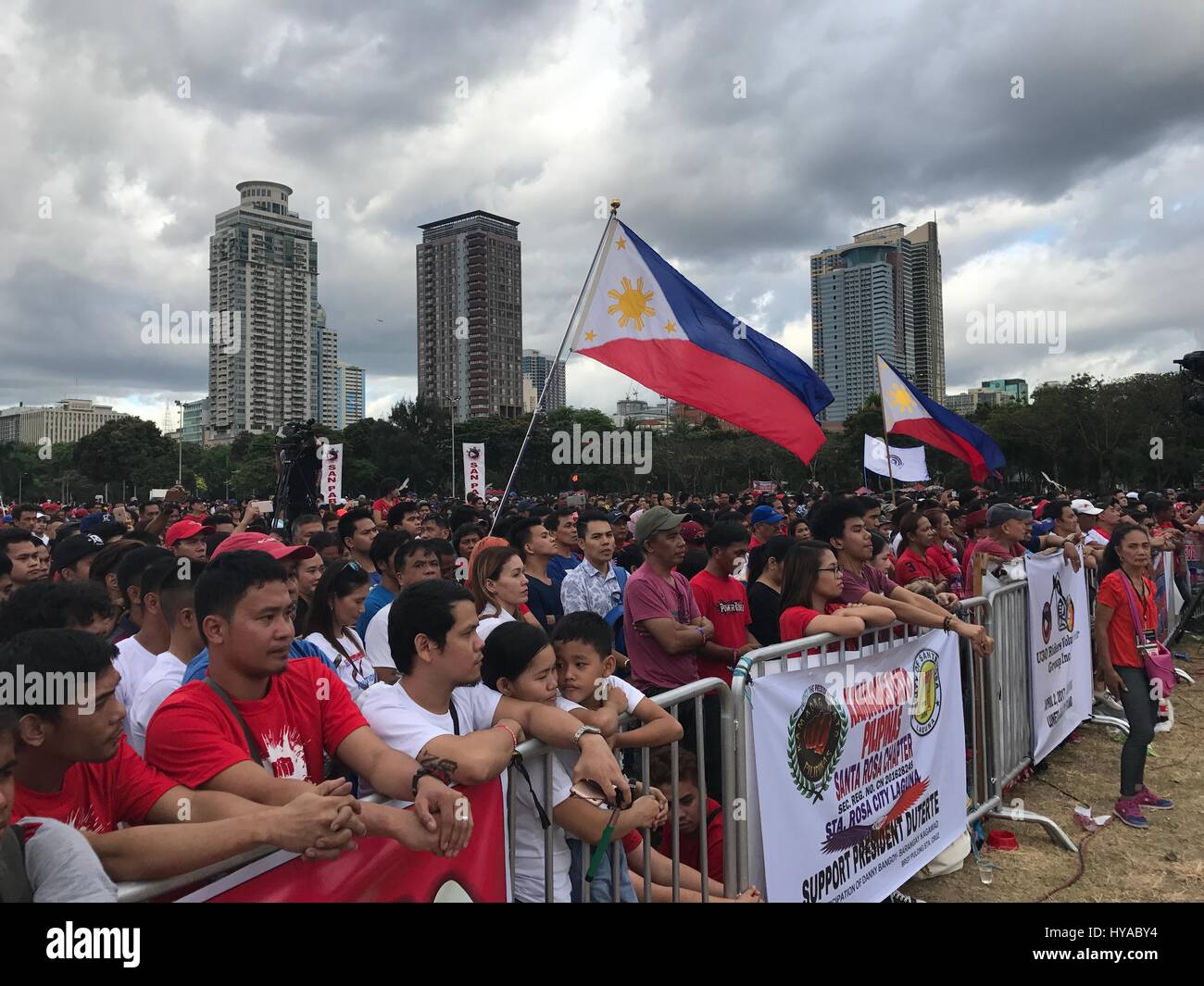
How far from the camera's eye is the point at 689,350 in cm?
710

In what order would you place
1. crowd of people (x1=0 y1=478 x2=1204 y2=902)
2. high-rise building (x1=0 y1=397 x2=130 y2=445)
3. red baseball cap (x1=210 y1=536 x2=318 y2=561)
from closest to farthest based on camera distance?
crowd of people (x1=0 y1=478 x2=1204 y2=902) < red baseball cap (x1=210 y1=536 x2=318 y2=561) < high-rise building (x1=0 y1=397 x2=130 y2=445)

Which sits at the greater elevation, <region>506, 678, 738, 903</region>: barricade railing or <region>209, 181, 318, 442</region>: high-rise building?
<region>209, 181, 318, 442</region>: high-rise building

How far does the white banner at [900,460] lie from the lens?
1744cm

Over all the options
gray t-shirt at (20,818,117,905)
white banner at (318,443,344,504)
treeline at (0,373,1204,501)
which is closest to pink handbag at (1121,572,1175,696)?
gray t-shirt at (20,818,117,905)

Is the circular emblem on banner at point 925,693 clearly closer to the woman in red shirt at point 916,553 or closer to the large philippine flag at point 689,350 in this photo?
the woman in red shirt at point 916,553

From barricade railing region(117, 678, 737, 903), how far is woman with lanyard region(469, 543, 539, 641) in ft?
3.68

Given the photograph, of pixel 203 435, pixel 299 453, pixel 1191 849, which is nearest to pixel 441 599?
pixel 1191 849

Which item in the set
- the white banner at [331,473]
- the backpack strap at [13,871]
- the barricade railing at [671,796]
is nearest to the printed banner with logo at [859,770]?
the barricade railing at [671,796]

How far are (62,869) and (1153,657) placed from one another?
19.9 feet

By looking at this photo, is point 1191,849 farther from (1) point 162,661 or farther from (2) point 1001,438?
(2) point 1001,438

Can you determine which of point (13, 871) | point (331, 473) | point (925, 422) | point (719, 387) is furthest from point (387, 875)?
point (331, 473)

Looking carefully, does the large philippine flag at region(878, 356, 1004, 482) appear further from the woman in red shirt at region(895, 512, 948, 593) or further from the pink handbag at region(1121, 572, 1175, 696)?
the pink handbag at region(1121, 572, 1175, 696)

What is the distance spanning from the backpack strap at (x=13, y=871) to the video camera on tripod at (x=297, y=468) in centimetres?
931

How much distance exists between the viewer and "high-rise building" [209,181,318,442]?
53125 mm
